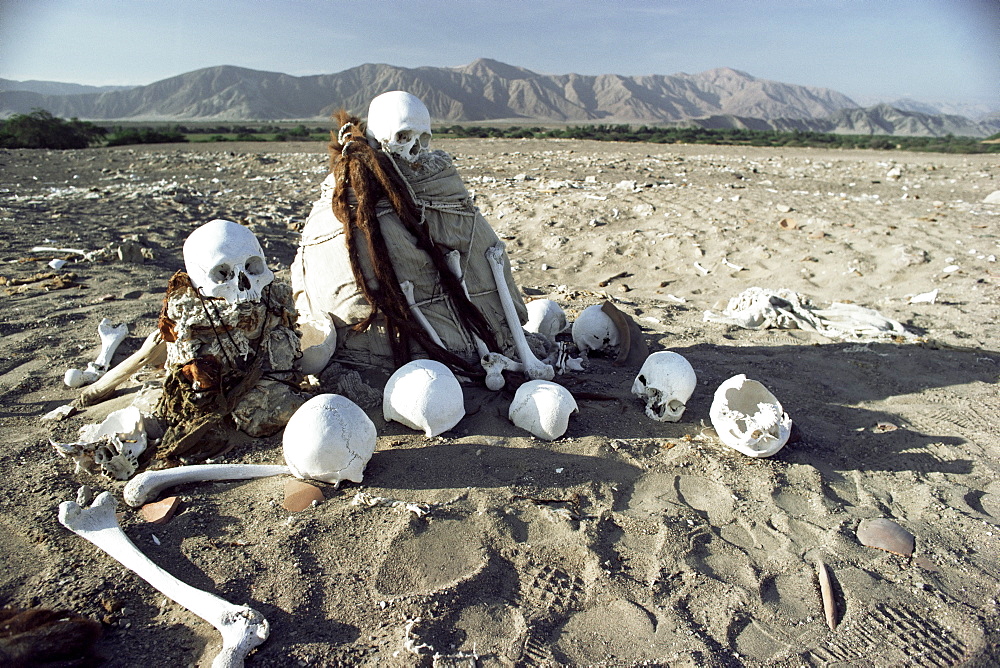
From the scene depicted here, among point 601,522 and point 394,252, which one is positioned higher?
point 394,252

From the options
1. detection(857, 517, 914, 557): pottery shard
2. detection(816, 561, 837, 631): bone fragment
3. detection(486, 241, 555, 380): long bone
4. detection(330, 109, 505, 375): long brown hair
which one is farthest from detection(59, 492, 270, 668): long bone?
detection(857, 517, 914, 557): pottery shard

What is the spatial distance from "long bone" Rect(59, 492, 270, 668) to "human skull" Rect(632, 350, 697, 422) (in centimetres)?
245

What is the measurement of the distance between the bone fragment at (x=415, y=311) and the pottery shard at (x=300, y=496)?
52.1 inches

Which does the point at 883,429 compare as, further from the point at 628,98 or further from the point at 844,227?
the point at 628,98

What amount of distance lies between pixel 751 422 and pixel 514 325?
165 centimetres

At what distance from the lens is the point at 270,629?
2.15 meters

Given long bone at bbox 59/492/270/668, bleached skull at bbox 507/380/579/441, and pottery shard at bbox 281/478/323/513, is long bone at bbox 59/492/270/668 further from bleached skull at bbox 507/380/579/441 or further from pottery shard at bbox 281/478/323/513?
bleached skull at bbox 507/380/579/441

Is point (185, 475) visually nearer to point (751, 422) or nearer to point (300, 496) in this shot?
point (300, 496)

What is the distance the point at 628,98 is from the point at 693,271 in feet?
423

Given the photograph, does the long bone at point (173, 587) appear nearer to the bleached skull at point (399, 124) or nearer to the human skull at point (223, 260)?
the human skull at point (223, 260)

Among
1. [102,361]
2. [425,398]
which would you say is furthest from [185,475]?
[102,361]

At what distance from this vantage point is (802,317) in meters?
5.54

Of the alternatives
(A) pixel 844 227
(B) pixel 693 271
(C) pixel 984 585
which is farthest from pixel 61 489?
(A) pixel 844 227

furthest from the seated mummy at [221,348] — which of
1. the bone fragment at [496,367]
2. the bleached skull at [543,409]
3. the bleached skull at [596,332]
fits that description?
the bleached skull at [596,332]
